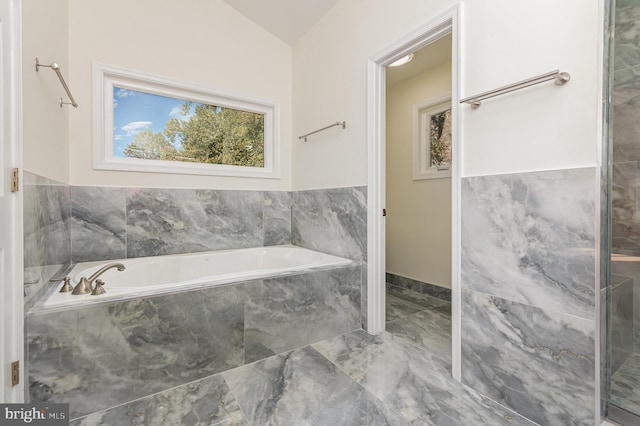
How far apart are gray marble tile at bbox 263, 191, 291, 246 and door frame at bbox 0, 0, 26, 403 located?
195cm

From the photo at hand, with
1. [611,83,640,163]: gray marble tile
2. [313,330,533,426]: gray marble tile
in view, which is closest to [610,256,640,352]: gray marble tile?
[611,83,640,163]: gray marble tile

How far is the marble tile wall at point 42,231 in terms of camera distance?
47.0 inches

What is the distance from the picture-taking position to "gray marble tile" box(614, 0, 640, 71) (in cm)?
109

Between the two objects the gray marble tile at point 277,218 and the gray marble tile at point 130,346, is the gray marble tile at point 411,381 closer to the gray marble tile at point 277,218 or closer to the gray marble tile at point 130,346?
the gray marble tile at point 130,346

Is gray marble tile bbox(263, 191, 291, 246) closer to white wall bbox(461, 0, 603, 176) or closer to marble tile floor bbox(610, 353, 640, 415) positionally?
white wall bbox(461, 0, 603, 176)

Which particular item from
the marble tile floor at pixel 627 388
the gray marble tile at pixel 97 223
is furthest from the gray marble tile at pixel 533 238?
the gray marble tile at pixel 97 223

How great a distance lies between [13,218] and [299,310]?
1412 mm

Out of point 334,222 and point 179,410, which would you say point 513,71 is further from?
point 179,410

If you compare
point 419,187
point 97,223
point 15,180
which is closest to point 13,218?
point 15,180

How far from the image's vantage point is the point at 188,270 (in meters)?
2.42

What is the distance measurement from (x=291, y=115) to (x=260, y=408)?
8.70 feet

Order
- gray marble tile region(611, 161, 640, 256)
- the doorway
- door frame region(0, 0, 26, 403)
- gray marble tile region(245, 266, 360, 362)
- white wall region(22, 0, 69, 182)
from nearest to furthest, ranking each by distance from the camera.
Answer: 1. door frame region(0, 0, 26, 403)
2. gray marble tile region(611, 161, 640, 256)
3. white wall region(22, 0, 69, 182)
4. gray marble tile region(245, 266, 360, 362)
5. the doorway

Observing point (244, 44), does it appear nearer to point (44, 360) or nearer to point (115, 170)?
point (115, 170)

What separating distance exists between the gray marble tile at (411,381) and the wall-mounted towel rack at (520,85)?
1.43 metres
